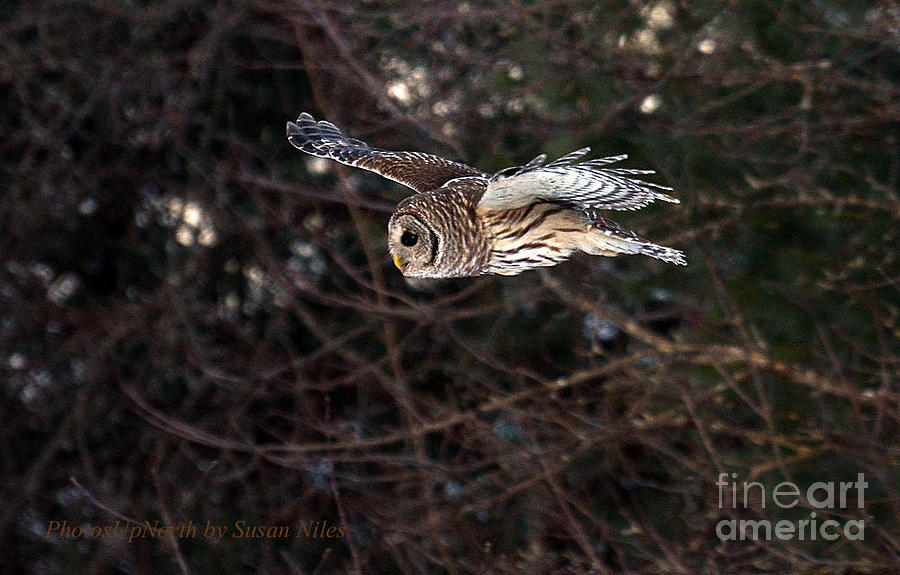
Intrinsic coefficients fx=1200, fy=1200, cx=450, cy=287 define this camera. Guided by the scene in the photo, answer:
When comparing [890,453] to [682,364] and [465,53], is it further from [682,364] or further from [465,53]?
[465,53]

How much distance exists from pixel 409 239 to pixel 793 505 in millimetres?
2395

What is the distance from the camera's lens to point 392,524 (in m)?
6.61

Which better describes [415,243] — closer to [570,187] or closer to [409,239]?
[409,239]

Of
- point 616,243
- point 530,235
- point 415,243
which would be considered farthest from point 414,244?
point 616,243

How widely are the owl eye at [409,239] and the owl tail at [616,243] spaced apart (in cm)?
72

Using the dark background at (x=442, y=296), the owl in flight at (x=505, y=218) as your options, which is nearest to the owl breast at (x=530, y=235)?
the owl in flight at (x=505, y=218)

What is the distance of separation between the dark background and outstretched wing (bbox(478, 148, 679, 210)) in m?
1.14

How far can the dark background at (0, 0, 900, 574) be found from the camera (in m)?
6.25

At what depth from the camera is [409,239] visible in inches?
168

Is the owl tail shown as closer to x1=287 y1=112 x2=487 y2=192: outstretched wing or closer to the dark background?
x1=287 y1=112 x2=487 y2=192: outstretched wing

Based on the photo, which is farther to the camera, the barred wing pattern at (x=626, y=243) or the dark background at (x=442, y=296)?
the dark background at (x=442, y=296)

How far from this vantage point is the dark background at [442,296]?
625 cm

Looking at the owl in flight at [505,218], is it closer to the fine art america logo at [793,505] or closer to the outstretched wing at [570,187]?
the outstretched wing at [570,187]

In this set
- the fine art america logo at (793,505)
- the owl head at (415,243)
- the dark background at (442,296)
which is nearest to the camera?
the owl head at (415,243)
